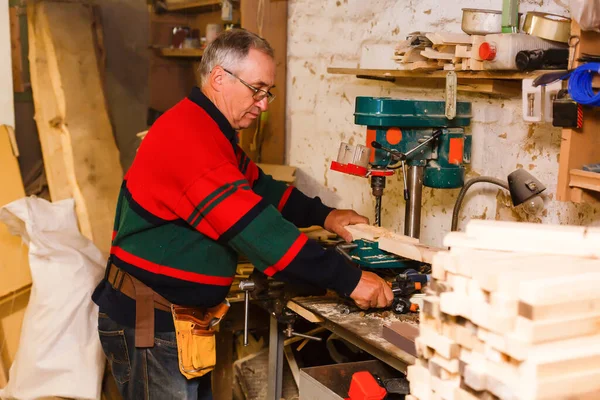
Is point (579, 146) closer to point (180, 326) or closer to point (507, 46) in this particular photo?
point (507, 46)

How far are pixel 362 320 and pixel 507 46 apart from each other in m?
0.90

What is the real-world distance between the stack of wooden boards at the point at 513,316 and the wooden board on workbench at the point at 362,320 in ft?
1.52

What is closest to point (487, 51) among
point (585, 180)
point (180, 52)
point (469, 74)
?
point (469, 74)

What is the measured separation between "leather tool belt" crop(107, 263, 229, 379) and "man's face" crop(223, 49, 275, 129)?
629 mm

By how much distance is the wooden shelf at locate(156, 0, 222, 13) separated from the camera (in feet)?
14.0

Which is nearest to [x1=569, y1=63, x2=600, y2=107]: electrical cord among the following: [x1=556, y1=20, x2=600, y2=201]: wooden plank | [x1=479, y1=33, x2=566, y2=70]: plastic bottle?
[x1=556, y1=20, x2=600, y2=201]: wooden plank

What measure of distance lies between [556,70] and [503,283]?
1022 mm

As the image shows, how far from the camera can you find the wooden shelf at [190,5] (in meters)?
4.26

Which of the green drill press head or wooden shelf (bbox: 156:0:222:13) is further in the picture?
wooden shelf (bbox: 156:0:222:13)

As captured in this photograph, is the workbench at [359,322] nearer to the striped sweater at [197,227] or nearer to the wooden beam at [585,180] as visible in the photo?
the striped sweater at [197,227]

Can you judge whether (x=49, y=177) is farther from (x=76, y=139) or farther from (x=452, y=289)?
(x=452, y=289)

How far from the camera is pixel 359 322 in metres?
2.08

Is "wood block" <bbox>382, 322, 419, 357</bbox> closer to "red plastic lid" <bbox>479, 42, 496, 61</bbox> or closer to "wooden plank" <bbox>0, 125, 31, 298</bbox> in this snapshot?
"red plastic lid" <bbox>479, 42, 496, 61</bbox>

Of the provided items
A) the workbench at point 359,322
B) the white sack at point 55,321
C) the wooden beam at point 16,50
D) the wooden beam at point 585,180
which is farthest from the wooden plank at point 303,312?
the wooden beam at point 16,50
